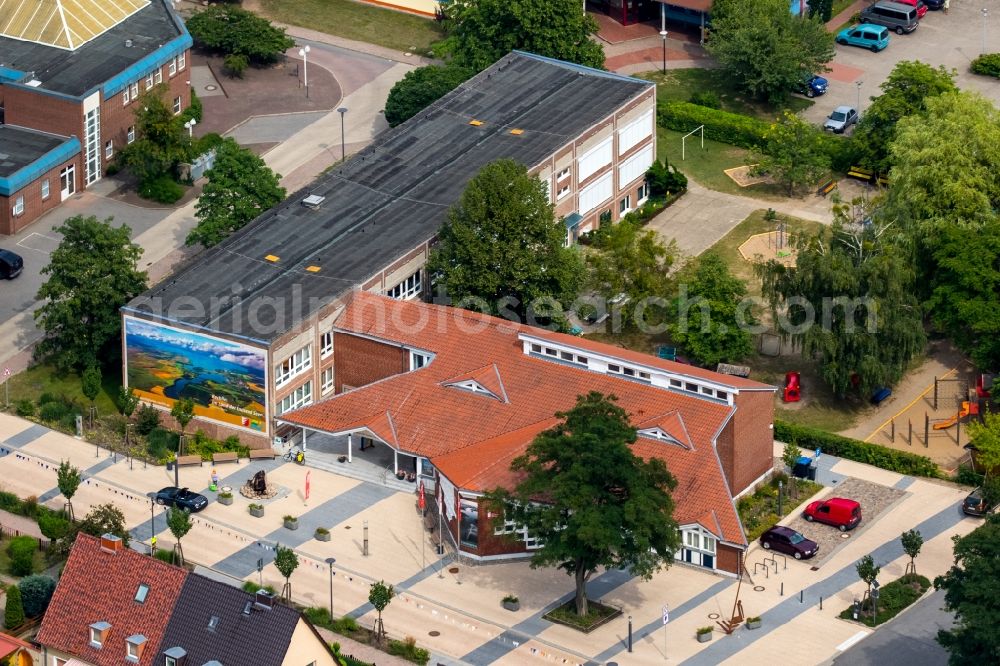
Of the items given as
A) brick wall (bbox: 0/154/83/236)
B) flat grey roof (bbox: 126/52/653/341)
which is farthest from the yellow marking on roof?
flat grey roof (bbox: 126/52/653/341)

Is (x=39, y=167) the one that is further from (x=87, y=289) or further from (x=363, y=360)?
(x=363, y=360)

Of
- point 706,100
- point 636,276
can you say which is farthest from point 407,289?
point 706,100

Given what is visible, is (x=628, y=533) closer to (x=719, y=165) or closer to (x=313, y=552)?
(x=313, y=552)

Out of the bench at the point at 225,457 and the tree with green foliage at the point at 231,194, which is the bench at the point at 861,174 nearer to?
the tree with green foliage at the point at 231,194

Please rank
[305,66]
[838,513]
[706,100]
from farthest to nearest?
1. [305,66]
2. [706,100]
3. [838,513]

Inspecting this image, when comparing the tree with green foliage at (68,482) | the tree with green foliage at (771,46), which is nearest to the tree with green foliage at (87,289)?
the tree with green foliage at (68,482)

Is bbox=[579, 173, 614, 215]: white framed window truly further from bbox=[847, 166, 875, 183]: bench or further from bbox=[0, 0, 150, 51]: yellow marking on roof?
bbox=[0, 0, 150, 51]: yellow marking on roof

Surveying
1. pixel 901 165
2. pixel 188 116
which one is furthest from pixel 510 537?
pixel 188 116
